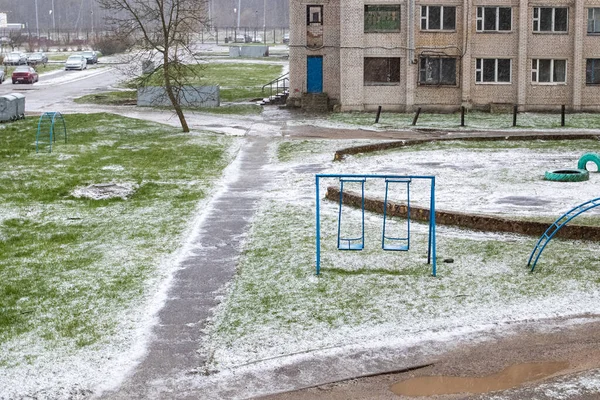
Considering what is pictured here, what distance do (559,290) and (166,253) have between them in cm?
685

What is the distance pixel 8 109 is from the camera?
41344 millimetres

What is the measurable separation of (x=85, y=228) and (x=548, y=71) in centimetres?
3356

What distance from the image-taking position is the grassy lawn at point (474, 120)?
132 feet

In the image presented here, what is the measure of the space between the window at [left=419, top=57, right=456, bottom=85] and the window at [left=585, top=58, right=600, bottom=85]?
667cm

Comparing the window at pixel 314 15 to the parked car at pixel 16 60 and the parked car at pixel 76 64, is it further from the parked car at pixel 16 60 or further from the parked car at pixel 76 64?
the parked car at pixel 16 60

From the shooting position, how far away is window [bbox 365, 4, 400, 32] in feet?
153

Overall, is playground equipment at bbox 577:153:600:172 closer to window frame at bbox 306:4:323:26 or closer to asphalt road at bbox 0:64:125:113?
window frame at bbox 306:4:323:26

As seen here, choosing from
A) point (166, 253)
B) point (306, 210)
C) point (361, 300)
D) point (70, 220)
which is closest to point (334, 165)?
point (306, 210)

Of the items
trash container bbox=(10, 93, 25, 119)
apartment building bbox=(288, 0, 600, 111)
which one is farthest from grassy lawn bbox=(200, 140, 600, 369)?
apartment building bbox=(288, 0, 600, 111)

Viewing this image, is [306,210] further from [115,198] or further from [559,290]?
[559,290]

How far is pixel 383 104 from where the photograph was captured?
154 ft

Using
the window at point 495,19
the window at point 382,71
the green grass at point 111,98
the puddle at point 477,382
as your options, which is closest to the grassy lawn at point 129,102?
the green grass at point 111,98

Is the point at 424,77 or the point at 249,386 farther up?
the point at 424,77

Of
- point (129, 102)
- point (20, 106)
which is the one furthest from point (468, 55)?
point (20, 106)
